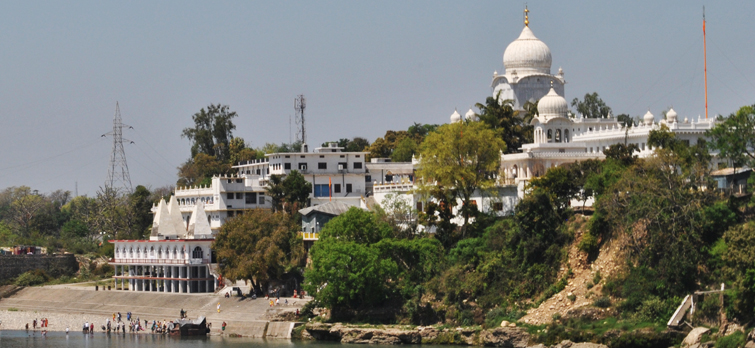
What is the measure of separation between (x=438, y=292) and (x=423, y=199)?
22.9 feet

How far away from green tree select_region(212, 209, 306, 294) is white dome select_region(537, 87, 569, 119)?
18.4m

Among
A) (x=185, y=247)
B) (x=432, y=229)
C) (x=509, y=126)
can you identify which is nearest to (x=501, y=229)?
(x=432, y=229)

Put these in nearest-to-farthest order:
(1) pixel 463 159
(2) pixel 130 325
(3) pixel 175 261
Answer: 1. (1) pixel 463 159
2. (2) pixel 130 325
3. (3) pixel 175 261

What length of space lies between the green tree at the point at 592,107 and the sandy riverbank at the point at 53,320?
40544mm

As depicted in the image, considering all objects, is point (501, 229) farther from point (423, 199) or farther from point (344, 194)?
point (344, 194)

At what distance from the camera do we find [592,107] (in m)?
88.8

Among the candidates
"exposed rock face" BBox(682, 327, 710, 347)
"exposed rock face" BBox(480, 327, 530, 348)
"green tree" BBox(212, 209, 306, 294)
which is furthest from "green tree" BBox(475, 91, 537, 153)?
"exposed rock face" BBox(682, 327, 710, 347)

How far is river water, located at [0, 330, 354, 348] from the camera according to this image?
2078 inches

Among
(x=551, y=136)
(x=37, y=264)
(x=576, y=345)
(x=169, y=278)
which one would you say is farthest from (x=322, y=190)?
(x=576, y=345)

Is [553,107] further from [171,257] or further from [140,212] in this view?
[140,212]

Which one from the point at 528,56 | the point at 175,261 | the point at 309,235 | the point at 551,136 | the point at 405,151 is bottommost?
the point at 175,261

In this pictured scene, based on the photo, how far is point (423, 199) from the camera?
60.5m

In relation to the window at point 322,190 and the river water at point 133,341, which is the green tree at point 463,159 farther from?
→ the window at point 322,190

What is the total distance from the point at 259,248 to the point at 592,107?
3688cm
